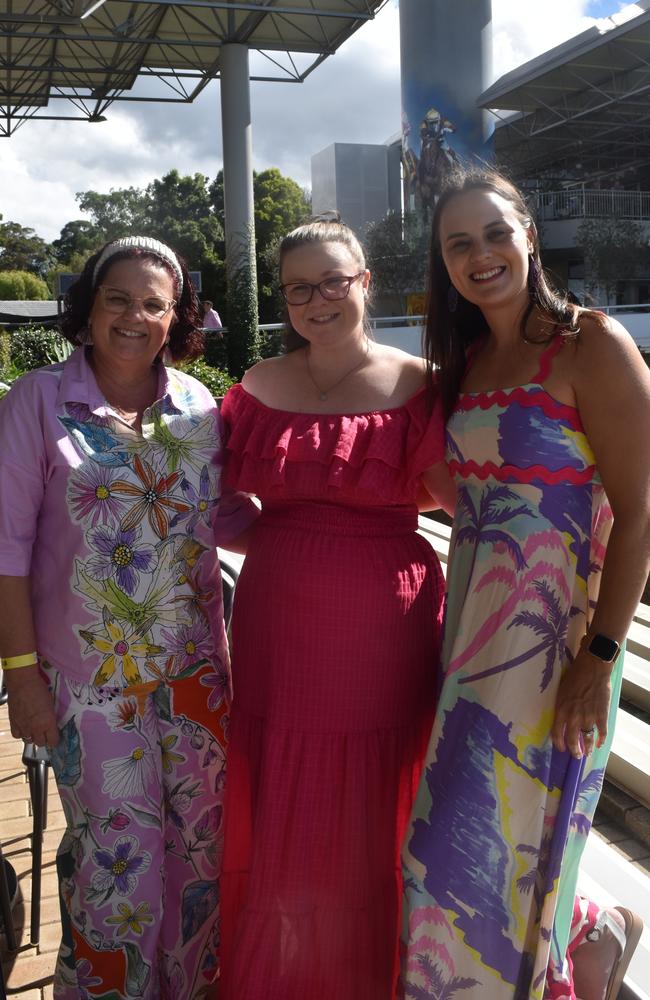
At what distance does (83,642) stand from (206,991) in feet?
2.92

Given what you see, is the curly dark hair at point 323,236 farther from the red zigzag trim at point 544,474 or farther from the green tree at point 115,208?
the green tree at point 115,208

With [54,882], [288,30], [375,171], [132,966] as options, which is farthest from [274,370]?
[375,171]

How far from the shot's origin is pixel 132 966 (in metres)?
1.93

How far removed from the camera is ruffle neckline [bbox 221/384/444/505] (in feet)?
6.25

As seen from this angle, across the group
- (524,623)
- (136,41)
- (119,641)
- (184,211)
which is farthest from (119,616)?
(184,211)

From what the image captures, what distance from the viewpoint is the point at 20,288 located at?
141ft

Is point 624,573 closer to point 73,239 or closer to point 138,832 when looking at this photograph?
point 138,832

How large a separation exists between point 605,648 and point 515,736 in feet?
0.79

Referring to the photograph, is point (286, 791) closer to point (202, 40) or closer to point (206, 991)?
point (206, 991)

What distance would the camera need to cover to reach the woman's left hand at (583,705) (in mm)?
1627

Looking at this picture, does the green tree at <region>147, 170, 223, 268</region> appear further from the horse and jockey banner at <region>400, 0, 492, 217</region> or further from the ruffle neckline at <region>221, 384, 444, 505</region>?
the ruffle neckline at <region>221, 384, 444, 505</region>

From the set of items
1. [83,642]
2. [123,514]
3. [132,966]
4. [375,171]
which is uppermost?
[375,171]

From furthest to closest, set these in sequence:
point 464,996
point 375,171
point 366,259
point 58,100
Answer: point 375,171
point 58,100
point 366,259
point 464,996

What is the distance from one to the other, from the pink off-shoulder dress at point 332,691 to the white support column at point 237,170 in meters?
18.2
